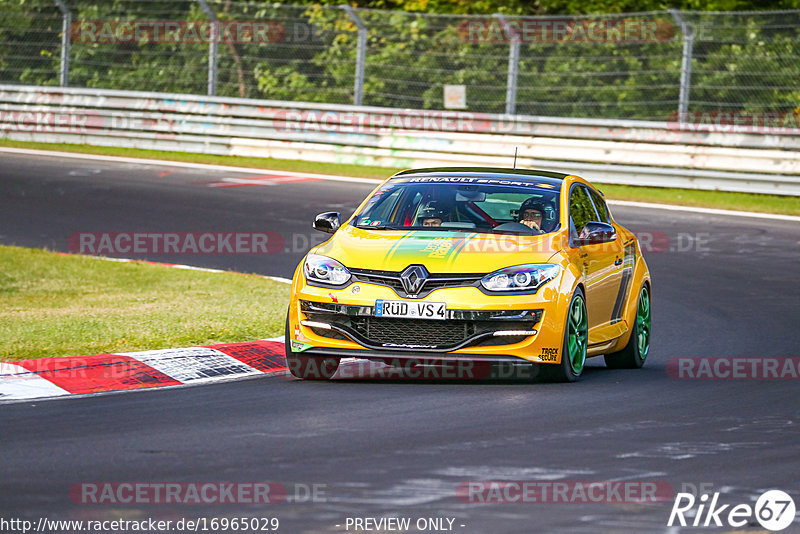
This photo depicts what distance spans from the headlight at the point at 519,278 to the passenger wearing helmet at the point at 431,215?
3.49ft

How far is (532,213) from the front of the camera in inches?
399

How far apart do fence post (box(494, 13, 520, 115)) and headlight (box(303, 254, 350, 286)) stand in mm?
15458

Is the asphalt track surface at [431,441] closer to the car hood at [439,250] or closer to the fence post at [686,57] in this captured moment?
the car hood at [439,250]

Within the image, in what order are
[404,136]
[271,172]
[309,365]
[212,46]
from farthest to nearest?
[212,46]
[271,172]
[404,136]
[309,365]

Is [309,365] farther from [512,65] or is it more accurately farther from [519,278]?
[512,65]

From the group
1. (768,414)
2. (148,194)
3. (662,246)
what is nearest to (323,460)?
(768,414)

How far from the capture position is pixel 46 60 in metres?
28.5

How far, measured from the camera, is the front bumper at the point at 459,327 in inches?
353

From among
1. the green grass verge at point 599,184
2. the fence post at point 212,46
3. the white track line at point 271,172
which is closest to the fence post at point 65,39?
the green grass verge at point 599,184

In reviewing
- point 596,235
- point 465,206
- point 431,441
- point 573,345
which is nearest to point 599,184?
point 465,206

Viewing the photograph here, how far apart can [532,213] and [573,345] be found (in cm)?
116

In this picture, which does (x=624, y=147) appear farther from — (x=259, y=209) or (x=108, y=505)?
(x=108, y=505)

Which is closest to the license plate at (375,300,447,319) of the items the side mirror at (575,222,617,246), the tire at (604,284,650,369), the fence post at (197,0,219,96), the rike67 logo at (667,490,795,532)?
the side mirror at (575,222,617,246)

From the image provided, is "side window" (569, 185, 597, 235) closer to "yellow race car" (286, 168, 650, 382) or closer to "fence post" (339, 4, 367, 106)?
"yellow race car" (286, 168, 650, 382)
